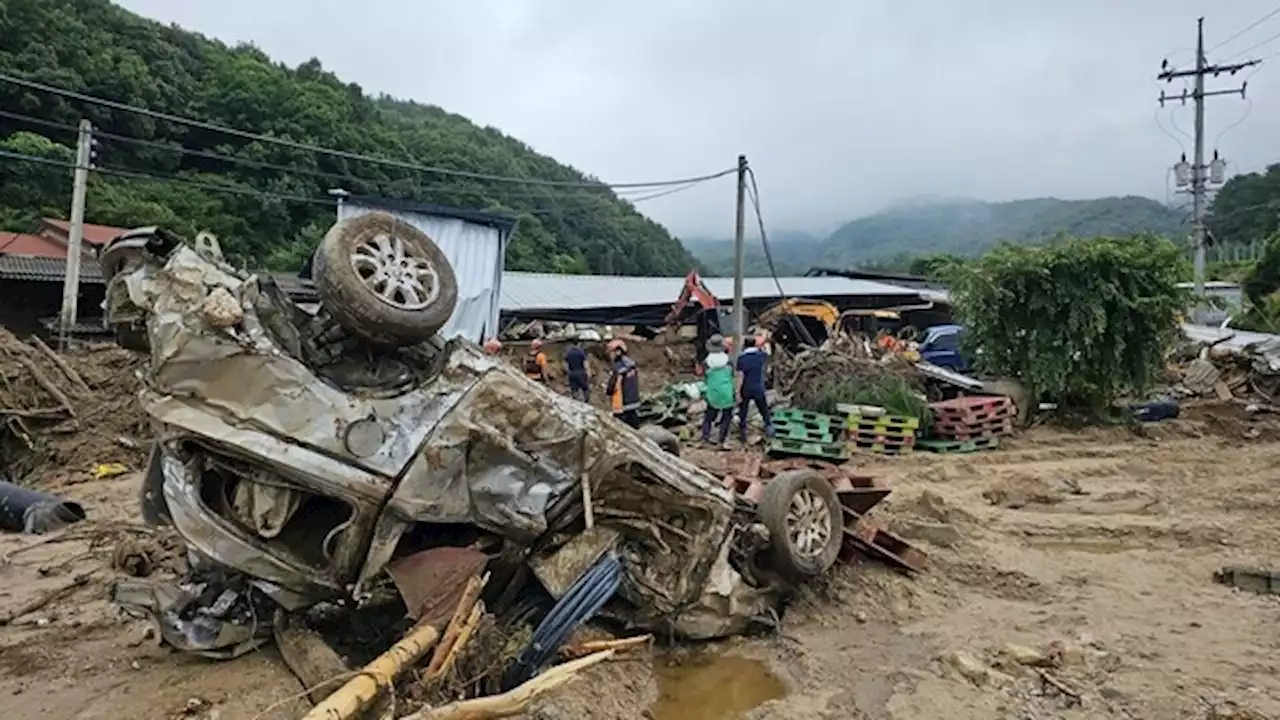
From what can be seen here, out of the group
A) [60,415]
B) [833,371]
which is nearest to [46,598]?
[60,415]

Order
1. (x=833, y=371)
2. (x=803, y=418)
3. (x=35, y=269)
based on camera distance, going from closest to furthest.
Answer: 1. (x=803, y=418)
2. (x=833, y=371)
3. (x=35, y=269)

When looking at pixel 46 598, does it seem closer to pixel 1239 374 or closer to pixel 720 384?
pixel 720 384

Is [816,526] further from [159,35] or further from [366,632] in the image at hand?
[159,35]

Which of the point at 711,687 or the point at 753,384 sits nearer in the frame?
the point at 711,687

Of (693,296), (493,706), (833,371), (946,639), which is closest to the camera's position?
(493,706)

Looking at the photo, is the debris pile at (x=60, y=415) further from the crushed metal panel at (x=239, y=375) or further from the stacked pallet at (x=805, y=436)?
the crushed metal panel at (x=239, y=375)

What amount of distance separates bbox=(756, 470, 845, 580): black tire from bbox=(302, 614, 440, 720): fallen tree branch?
2317mm

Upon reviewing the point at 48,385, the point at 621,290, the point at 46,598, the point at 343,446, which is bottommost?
→ the point at 46,598

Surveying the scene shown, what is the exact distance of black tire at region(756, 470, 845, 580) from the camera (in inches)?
217

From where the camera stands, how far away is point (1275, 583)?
6168mm

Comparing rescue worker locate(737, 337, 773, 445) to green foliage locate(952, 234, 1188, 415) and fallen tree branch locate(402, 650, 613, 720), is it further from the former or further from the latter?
fallen tree branch locate(402, 650, 613, 720)

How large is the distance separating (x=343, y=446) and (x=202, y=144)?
33.7 metres

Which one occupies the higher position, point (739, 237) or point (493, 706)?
point (739, 237)

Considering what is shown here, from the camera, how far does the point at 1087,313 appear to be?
13.4m
